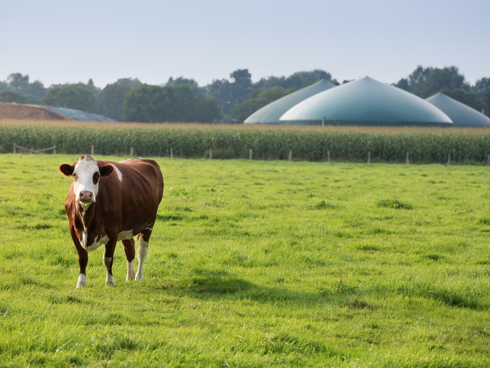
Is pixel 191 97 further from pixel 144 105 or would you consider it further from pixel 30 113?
pixel 30 113

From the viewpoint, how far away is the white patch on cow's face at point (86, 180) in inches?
296

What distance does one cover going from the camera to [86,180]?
762 centimetres

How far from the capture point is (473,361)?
5.77 m

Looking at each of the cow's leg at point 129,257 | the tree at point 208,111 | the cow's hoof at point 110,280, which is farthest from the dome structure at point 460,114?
the cow's hoof at point 110,280

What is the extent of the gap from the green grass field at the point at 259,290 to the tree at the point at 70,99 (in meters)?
107

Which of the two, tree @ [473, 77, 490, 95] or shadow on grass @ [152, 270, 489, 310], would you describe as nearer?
shadow on grass @ [152, 270, 489, 310]

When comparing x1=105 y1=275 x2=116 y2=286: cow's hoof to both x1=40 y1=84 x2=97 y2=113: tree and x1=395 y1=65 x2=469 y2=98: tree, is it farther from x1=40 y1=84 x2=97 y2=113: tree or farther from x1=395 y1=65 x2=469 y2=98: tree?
x1=395 y1=65 x2=469 y2=98: tree

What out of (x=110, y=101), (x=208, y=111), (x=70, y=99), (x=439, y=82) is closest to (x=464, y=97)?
(x=439, y=82)

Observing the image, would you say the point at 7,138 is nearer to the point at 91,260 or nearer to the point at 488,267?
the point at 91,260

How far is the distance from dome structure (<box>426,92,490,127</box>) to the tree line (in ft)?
65.9

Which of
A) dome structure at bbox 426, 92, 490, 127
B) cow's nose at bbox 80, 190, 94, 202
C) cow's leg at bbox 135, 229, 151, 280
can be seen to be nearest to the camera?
cow's nose at bbox 80, 190, 94, 202

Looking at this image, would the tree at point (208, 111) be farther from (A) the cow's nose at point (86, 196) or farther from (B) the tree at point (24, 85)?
(A) the cow's nose at point (86, 196)

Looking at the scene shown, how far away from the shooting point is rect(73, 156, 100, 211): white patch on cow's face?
7523 mm

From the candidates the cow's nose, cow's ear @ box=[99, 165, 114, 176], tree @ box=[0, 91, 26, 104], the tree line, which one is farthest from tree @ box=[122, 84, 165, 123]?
the cow's nose
